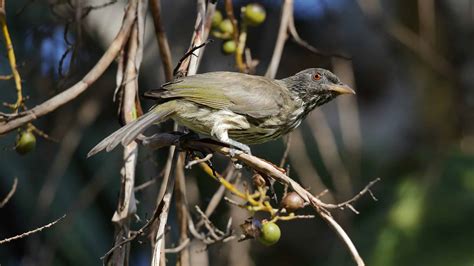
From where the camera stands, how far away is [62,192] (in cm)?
595

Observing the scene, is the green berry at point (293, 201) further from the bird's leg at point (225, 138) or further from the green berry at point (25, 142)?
the green berry at point (25, 142)

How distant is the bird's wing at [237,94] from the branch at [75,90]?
406 millimetres

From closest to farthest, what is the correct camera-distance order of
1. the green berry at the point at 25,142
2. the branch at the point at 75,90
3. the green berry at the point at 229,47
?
the branch at the point at 75,90
the green berry at the point at 25,142
the green berry at the point at 229,47

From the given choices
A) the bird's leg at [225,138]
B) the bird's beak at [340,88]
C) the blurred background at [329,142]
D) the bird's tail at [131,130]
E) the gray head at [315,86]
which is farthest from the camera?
the blurred background at [329,142]

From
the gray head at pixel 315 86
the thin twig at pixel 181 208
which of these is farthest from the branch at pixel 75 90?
the gray head at pixel 315 86

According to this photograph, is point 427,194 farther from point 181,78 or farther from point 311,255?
point 181,78

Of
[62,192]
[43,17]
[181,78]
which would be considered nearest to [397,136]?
[62,192]

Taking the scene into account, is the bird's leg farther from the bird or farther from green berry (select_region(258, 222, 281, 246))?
green berry (select_region(258, 222, 281, 246))

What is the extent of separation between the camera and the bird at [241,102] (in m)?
3.38

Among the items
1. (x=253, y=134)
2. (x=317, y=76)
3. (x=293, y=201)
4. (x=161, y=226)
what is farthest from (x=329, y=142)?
(x=161, y=226)

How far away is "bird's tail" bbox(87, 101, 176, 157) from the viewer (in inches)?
110

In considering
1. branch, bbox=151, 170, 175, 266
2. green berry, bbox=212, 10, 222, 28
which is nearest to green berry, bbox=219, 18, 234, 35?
green berry, bbox=212, 10, 222, 28

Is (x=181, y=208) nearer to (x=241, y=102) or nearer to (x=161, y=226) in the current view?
(x=241, y=102)

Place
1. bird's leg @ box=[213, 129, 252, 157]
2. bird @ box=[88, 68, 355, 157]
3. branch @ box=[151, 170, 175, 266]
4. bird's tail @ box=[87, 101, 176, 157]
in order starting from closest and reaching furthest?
branch @ box=[151, 170, 175, 266]
bird's tail @ box=[87, 101, 176, 157]
bird's leg @ box=[213, 129, 252, 157]
bird @ box=[88, 68, 355, 157]
